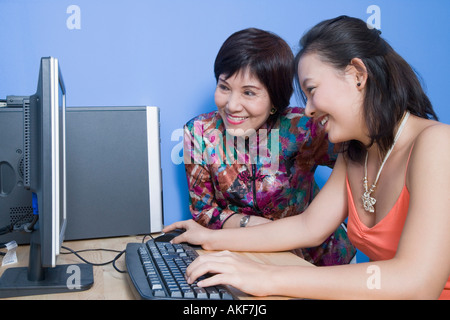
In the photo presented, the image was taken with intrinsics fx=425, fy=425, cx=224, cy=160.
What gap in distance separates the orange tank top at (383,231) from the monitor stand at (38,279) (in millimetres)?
577

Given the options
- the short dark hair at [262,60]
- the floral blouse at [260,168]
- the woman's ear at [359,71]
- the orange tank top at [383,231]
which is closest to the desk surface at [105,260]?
the orange tank top at [383,231]

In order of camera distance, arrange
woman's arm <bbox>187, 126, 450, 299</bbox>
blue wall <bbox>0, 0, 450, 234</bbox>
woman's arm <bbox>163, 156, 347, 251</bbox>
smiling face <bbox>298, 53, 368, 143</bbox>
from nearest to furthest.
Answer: woman's arm <bbox>187, 126, 450, 299</bbox>
smiling face <bbox>298, 53, 368, 143</bbox>
woman's arm <bbox>163, 156, 347, 251</bbox>
blue wall <bbox>0, 0, 450, 234</bbox>

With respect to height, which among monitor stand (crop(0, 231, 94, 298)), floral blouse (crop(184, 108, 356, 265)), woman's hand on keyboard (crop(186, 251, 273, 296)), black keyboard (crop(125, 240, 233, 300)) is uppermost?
floral blouse (crop(184, 108, 356, 265))

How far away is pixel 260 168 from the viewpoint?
51.3 inches

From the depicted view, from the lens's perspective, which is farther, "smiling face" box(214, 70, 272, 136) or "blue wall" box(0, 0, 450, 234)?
"blue wall" box(0, 0, 450, 234)

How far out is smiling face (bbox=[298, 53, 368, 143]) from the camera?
882mm

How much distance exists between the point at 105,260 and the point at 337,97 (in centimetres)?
64

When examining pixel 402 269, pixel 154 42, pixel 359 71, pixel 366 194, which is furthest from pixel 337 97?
pixel 154 42

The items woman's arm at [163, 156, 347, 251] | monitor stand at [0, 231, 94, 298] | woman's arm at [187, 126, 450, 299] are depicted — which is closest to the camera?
woman's arm at [187, 126, 450, 299]

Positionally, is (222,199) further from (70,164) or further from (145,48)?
(145,48)

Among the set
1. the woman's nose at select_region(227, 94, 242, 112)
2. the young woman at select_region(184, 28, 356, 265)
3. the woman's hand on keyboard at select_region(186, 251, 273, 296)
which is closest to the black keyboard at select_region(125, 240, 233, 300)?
the woman's hand on keyboard at select_region(186, 251, 273, 296)

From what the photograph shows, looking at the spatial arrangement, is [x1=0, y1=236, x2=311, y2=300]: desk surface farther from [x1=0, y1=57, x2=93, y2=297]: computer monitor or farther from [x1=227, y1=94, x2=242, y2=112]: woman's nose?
[x1=227, y1=94, x2=242, y2=112]: woman's nose

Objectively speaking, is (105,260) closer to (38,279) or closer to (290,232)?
(38,279)

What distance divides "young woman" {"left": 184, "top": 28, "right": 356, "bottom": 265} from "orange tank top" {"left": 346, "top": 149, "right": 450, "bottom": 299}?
0.26 m
